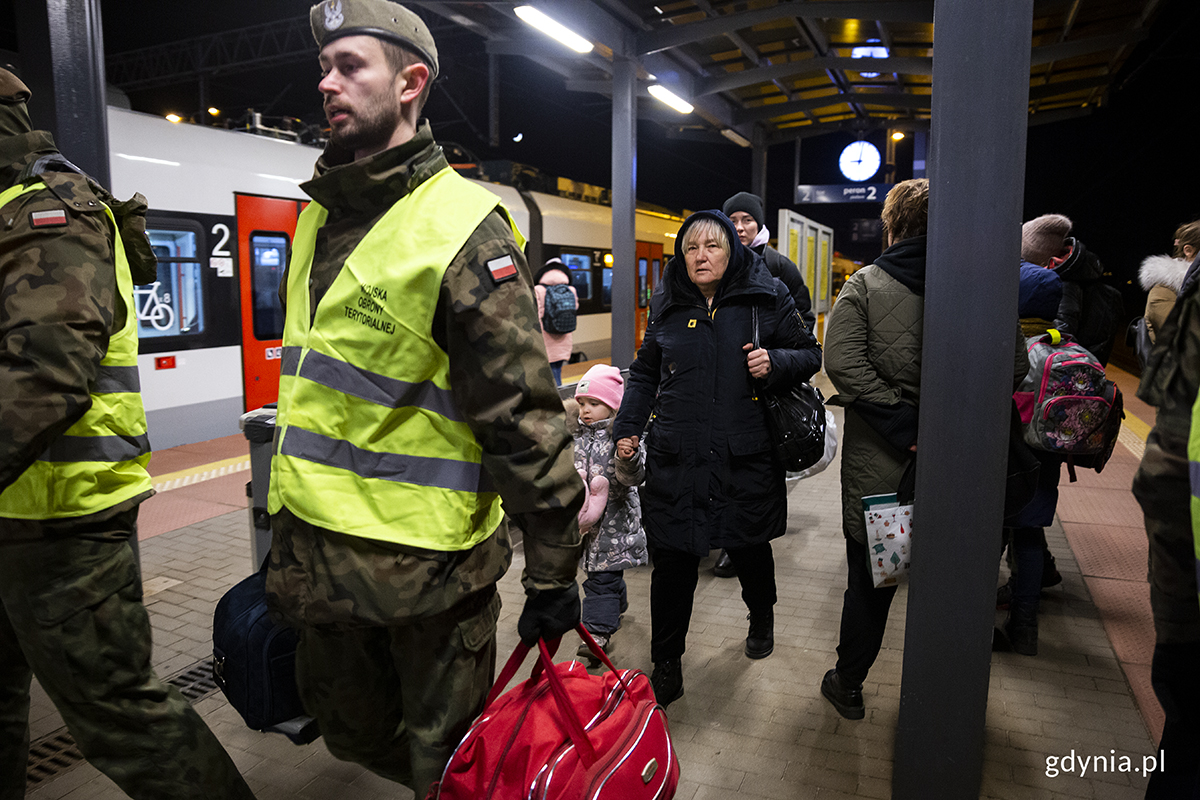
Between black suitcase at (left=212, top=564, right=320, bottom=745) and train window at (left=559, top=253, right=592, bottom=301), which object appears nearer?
black suitcase at (left=212, top=564, right=320, bottom=745)

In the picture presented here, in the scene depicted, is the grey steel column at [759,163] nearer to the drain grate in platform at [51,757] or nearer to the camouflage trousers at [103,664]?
the drain grate in platform at [51,757]

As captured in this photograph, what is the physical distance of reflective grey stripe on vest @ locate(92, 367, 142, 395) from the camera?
2.14 metres

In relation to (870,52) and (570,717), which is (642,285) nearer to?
(870,52)

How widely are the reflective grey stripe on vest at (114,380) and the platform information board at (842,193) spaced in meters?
11.2

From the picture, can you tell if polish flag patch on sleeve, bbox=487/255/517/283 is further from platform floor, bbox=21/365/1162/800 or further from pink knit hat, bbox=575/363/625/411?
pink knit hat, bbox=575/363/625/411

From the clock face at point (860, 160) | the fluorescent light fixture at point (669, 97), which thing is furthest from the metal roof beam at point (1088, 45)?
the clock face at point (860, 160)

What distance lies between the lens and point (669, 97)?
26.9ft

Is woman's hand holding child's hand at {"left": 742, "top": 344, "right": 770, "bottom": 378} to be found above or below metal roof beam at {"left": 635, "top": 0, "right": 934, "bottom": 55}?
below

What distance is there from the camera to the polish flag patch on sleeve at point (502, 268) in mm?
1648

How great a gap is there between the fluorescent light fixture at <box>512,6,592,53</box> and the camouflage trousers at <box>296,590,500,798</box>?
540 centimetres

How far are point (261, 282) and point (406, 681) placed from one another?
694cm

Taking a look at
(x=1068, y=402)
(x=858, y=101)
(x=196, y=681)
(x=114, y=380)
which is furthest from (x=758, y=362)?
(x=858, y=101)

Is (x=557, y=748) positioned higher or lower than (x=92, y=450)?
lower

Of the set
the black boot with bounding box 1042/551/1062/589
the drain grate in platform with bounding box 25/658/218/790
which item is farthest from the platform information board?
the drain grate in platform with bounding box 25/658/218/790
